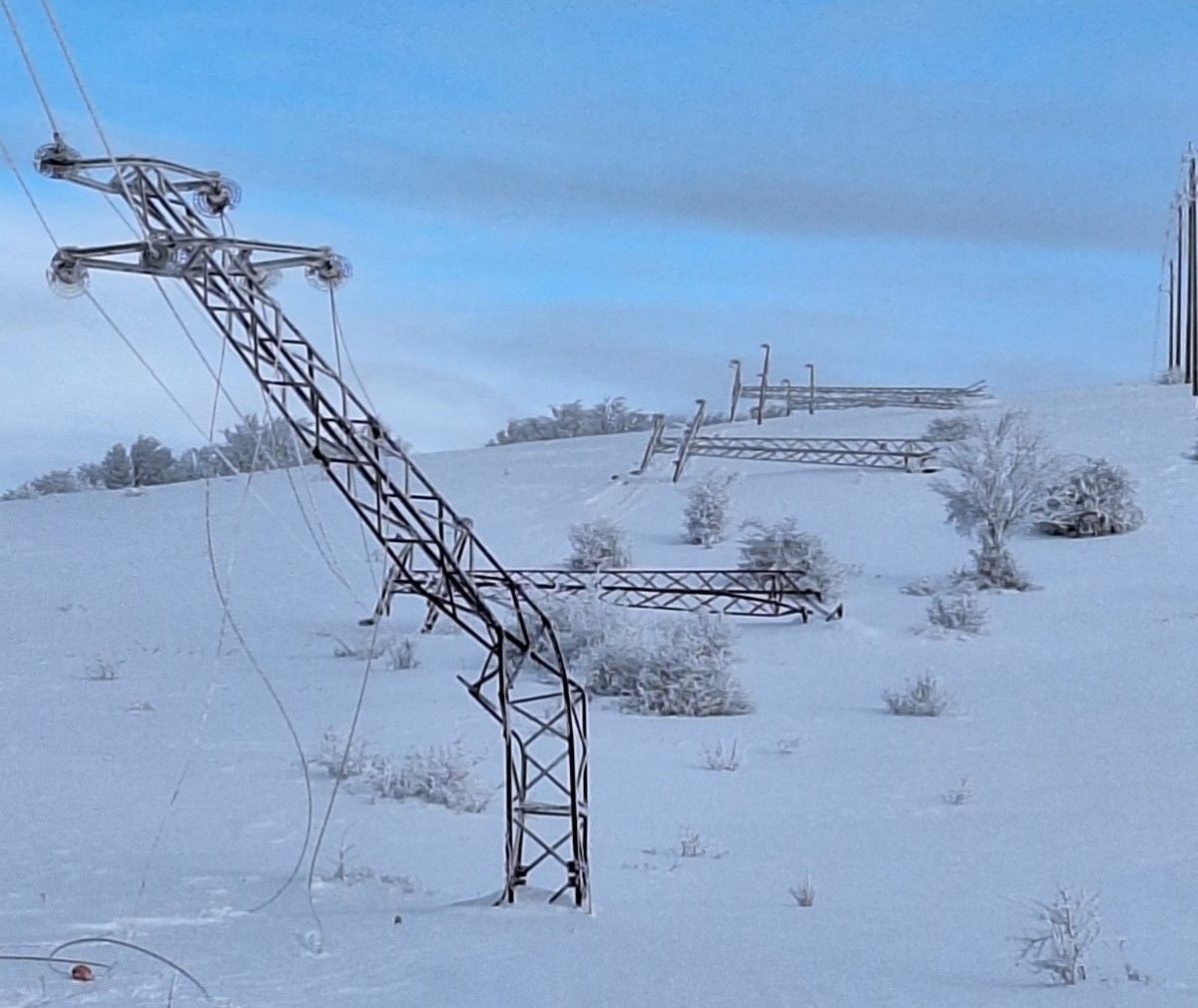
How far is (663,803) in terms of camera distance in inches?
438

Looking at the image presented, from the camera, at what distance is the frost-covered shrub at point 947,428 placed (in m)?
29.2

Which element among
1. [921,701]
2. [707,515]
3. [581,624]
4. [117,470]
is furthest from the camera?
[117,470]

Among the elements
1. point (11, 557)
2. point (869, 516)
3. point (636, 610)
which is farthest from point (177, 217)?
point (11, 557)

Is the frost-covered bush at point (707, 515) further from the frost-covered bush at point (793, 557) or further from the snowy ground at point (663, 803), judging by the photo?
the frost-covered bush at point (793, 557)

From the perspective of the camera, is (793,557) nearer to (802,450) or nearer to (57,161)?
(802,450)

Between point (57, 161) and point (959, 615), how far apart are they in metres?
13.0

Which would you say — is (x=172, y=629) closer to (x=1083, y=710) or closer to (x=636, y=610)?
(x=636, y=610)

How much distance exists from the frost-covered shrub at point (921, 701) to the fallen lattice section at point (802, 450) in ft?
45.3

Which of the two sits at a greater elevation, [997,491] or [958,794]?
[997,491]

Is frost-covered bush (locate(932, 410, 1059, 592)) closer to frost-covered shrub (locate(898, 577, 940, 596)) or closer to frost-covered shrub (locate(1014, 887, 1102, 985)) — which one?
frost-covered shrub (locate(898, 577, 940, 596))

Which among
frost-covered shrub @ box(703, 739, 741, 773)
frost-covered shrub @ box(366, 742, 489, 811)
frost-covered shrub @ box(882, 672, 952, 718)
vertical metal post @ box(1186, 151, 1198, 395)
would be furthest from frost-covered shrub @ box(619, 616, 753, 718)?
vertical metal post @ box(1186, 151, 1198, 395)

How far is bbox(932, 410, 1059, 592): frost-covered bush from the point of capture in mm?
20375

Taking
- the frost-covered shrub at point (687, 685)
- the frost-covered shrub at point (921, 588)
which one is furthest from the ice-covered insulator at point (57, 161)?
the frost-covered shrub at point (921, 588)

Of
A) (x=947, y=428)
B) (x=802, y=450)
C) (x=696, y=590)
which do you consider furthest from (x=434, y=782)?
(x=947, y=428)
